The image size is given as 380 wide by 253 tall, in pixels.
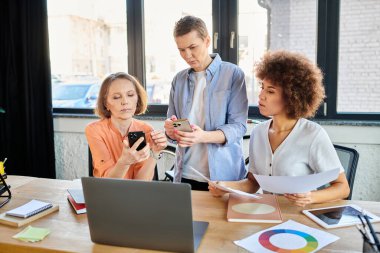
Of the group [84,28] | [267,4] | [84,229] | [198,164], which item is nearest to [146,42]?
[84,28]

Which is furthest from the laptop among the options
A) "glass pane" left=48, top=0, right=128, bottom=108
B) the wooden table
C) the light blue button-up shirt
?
"glass pane" left=48, top=0, right=128, bottom=108

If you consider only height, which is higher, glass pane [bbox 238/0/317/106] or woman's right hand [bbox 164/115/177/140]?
glass pane [bbox 238/0/317/106]

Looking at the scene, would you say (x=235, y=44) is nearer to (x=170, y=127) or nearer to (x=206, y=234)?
(x=170, y=127)

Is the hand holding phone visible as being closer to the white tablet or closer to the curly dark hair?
the curly dark hair

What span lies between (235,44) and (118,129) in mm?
1617

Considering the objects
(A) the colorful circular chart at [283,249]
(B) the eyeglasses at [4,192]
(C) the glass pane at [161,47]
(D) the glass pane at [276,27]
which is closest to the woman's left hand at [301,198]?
→ (A) the colorful circular chart at [283,249]

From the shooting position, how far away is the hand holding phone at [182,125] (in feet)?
5.17

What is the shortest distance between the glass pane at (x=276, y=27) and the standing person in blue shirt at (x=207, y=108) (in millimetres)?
1332

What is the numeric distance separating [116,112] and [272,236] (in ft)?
3.16

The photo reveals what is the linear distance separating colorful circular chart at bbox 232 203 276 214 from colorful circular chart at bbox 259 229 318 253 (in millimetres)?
159

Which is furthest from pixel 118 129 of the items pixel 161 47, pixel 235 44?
pixel 161 47

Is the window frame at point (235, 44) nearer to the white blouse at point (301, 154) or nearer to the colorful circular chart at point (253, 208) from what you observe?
the white blouse at point (301, 154)

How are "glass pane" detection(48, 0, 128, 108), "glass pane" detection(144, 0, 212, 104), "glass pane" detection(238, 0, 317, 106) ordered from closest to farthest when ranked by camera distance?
1. "glass pane" detection(238, 0, 317, 106)
2. "glass pane" detection(144, 0, 212, 104)
3. "glass pane" detection(48, 0, 128, 108)

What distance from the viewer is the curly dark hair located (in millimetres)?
1570
